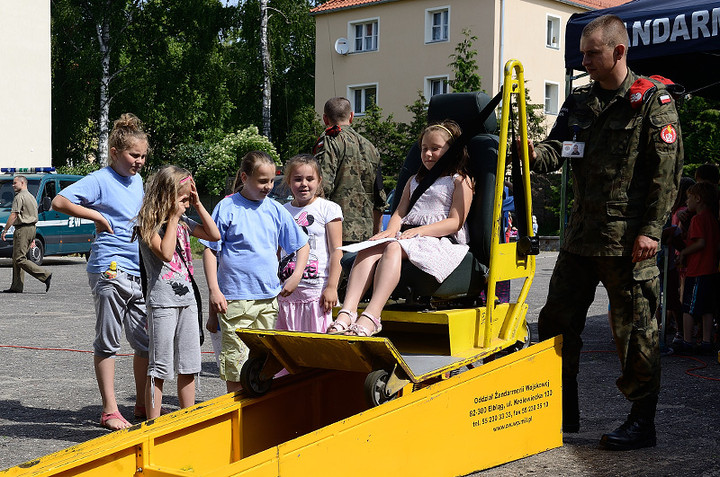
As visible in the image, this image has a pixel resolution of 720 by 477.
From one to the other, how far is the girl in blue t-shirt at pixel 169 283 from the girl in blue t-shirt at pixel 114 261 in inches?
11.9

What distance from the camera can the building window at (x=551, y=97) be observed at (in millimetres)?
37875

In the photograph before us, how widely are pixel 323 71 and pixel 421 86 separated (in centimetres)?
584

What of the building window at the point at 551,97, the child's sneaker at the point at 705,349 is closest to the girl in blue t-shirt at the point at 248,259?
the child's sneaker at the point at 705,349

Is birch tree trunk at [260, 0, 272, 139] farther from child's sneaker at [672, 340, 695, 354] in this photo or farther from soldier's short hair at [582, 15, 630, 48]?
soldier's short hair at [582, 15, 630, 48]

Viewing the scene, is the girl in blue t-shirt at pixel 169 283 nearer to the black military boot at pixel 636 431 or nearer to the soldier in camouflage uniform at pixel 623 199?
the soldier in camouflage uniform at pixel 623 199

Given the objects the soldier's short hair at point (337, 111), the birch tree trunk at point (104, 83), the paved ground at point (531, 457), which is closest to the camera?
the paved ground at point (531, 457)

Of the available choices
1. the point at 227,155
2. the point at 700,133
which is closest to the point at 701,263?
the point at 700,133

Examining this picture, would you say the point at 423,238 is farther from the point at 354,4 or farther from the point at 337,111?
the point at 354,4

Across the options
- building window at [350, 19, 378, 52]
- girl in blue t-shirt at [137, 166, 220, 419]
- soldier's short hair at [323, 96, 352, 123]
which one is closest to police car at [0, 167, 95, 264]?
soldier's short hair at [323, 96, 352, 123]

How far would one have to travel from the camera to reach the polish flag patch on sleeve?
4680 mm

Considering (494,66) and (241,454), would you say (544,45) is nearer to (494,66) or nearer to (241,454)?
(494,66)

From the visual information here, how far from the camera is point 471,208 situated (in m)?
5.21

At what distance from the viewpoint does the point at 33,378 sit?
22.7 feet

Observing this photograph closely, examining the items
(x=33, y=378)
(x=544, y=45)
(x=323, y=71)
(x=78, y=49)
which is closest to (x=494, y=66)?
(x=544, y=45)
